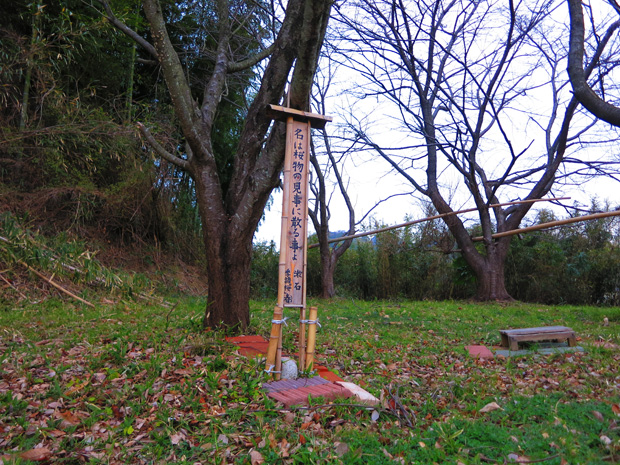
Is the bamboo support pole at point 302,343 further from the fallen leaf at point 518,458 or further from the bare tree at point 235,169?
the fallen leaf at point 518,458

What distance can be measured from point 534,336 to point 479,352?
60 cm

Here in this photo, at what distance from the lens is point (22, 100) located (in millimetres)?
6777

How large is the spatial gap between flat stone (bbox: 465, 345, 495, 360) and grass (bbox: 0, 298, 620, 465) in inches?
4.3

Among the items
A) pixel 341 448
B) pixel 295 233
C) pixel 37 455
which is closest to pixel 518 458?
pixel 341 448

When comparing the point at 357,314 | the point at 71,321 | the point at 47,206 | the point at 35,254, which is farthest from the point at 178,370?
the point at 47,206

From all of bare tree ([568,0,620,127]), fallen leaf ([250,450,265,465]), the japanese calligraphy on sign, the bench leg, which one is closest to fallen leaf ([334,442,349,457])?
fallen leaf ([250,450,265,465])

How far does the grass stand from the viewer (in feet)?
7.36

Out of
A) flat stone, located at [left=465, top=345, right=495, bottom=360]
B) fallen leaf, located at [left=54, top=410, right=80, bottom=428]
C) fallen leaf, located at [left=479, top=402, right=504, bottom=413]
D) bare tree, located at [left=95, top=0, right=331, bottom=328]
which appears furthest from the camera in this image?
flat stone, located at [left=465, top=345, right=495, bottom=360]

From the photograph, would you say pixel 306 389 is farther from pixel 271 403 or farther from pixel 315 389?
pixel 271 403

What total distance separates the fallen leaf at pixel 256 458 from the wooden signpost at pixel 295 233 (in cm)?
93

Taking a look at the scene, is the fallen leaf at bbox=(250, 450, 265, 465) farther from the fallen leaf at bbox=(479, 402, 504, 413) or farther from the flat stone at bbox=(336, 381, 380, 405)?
the fallen leaf at bbox=(479, 402, 504, 413)

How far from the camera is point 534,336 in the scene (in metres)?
4.39

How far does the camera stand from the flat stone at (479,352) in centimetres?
420

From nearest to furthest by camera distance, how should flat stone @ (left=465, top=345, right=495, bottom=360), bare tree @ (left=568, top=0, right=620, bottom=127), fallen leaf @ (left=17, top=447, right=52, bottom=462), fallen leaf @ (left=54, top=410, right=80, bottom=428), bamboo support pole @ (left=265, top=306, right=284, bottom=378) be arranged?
fallen leaf @ (left=17, top=447, right=52, bottom=462) < fallen leaf @ (left=54, top=410, right=80, bottom=428) < bamboo support pole @ (left=265, top=306, right=284, bottom=378) < flat stone @ (left=465, top=345, right=495, bottom=360) < bare tree @ (left=568, top=0, right=620, bottom=127)
